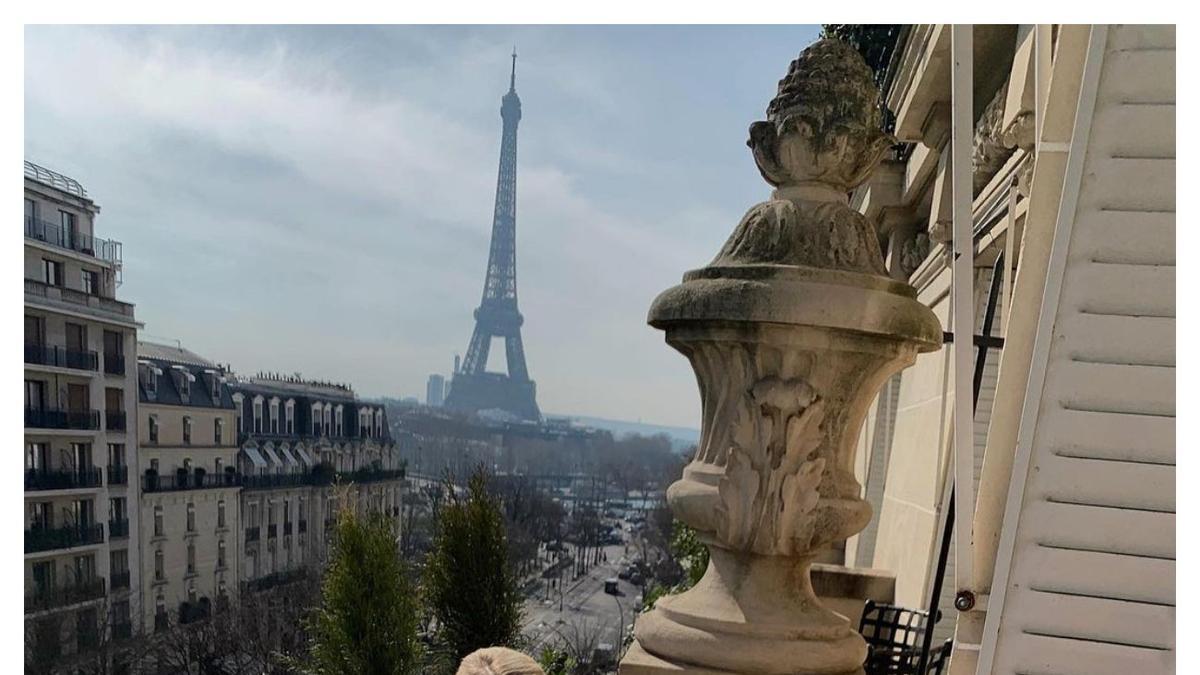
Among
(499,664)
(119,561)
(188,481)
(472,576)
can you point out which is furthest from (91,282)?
(499,664)

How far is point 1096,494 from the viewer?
5.19 ft

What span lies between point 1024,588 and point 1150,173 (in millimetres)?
845

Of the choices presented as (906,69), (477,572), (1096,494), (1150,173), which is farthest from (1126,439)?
(477,572)

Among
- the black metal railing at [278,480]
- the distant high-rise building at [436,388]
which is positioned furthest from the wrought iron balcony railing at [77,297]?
the distant high-rise building at [436,388]

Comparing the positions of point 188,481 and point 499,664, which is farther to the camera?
point 188,481

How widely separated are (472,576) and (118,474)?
1931cm

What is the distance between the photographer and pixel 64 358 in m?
23.8

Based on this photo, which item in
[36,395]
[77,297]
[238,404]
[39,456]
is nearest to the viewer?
[36,395]

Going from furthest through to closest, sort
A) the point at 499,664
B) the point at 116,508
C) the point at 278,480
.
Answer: the point at 278,480 < the point at 116,508 < the point at 499,664

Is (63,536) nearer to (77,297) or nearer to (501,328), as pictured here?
(77,297)

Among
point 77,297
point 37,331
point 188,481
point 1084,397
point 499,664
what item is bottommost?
point 188,481

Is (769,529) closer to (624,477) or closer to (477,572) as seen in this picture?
(477,572)

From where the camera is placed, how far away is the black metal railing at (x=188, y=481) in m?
27.4

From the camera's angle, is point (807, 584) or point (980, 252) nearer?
point (807, 584)
